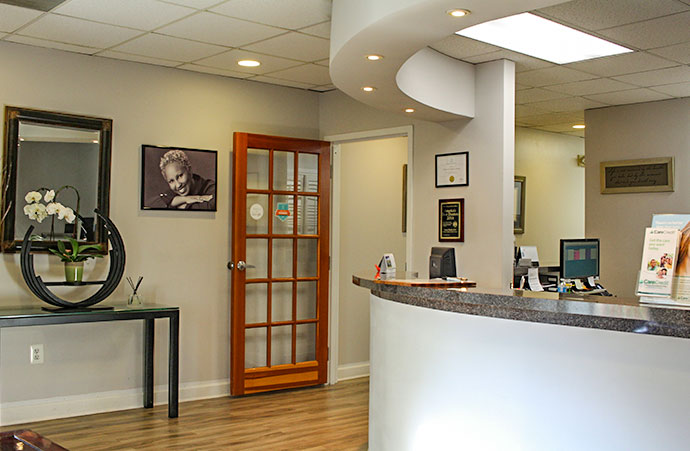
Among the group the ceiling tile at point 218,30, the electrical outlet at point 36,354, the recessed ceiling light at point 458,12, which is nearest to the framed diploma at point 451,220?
the ceiling tile at point 218,30

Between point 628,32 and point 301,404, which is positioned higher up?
point 628,32

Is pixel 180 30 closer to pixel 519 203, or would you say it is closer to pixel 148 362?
pixel 148 362

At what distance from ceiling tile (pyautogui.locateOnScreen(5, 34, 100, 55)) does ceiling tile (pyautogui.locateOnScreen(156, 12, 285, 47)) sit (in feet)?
2.60

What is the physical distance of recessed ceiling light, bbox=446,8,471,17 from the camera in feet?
9.22

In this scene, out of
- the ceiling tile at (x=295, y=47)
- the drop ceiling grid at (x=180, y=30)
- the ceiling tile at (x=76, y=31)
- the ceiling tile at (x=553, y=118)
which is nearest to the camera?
the drop ceiling grid at (x=180, y=30)

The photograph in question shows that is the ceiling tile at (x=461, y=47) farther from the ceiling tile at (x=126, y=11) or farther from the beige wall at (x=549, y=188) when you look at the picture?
the beige wall at (x=549, y=188)

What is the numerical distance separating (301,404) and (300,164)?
1.95 m

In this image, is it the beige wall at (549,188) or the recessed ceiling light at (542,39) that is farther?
the beige wall at (549,188)

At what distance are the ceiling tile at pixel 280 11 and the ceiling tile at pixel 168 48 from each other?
76cm

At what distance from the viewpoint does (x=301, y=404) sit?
18.1ft

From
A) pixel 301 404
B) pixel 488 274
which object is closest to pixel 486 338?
pixel 488 274

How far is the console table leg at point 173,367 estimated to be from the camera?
16.4 feet

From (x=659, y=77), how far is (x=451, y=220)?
1905mm

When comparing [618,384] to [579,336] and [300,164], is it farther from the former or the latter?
[300,164]
